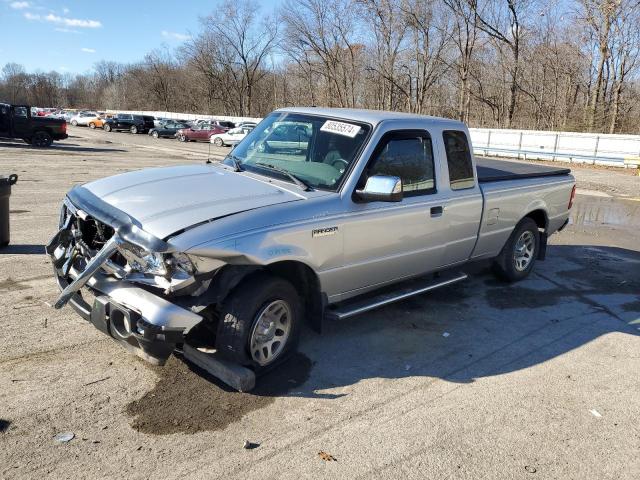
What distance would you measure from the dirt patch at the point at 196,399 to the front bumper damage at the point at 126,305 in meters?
0.32

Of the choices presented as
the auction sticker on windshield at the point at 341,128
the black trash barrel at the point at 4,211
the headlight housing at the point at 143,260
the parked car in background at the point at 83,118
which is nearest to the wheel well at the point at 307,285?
the headlight housing at the point at 143,260

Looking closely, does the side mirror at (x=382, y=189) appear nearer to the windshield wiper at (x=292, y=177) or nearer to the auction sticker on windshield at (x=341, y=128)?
the windshield wiper at (x=292, y=177)

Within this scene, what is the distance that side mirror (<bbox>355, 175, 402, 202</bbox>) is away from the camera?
4223mm

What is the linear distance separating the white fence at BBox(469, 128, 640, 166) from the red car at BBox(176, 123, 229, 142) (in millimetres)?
19699

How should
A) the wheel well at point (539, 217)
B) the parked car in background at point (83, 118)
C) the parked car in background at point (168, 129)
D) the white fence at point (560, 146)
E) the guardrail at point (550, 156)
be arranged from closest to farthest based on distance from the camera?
the wheel well at point (539, 217) → the guardrail at point (550, 156) → the white fence at point (560, 146) → the parked car in background at point (168, 129) → the parked car in background at point (83, 118)

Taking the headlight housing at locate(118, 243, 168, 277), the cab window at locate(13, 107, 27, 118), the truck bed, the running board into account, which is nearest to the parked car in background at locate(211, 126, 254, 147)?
the cab window at locate(13, 107, 27, 118)

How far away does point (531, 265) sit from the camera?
7.11m

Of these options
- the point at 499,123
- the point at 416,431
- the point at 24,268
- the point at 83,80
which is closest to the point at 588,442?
the point at 416,431

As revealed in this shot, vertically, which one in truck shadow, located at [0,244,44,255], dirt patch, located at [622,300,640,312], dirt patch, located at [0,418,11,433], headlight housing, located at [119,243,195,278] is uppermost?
headlight housing, located at [119,243,195,278]

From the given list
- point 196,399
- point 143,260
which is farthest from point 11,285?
point 196,399

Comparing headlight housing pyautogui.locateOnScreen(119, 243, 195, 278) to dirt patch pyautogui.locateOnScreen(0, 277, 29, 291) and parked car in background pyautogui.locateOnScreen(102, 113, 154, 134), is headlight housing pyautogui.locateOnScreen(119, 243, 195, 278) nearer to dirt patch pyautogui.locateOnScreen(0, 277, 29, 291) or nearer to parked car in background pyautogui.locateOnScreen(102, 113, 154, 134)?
dirt patch pyautogui.locateOnScreen(0, 277, 29, 291)

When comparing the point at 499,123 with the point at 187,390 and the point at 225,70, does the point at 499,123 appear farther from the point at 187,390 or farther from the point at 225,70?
the point at 187,390

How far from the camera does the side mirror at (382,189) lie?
4.22 meters

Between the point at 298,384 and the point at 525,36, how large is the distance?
155 feet
